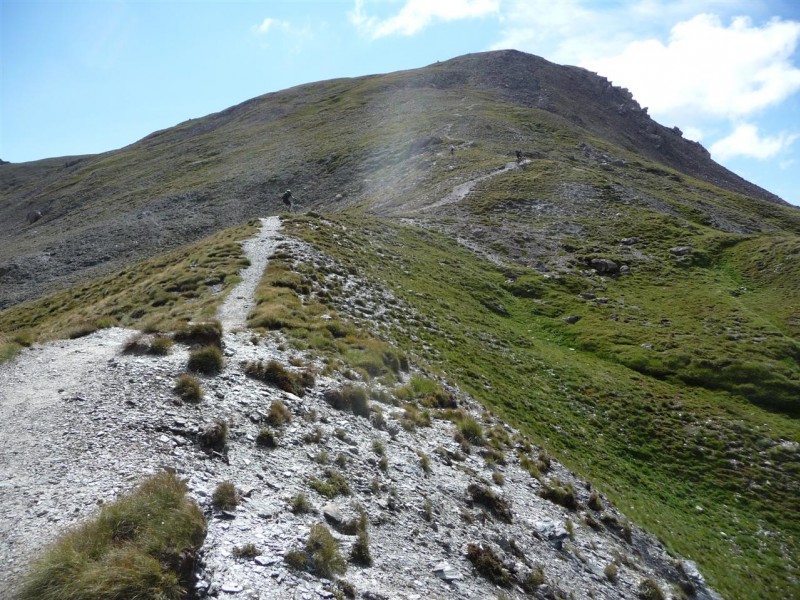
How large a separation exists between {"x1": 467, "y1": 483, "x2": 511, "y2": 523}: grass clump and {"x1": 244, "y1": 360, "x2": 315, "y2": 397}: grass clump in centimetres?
634

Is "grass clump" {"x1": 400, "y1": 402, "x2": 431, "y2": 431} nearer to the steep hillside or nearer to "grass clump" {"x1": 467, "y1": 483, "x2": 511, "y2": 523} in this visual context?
"grass clump" {"x1": 467, "y1": 483, "x2": 511, "y2": 523}

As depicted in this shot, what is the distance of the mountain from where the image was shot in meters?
24.6

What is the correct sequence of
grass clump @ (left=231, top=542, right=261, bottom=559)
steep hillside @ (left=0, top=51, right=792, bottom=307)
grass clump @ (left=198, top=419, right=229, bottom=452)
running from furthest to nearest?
steep hillside @ (left=0, top=51, right=792, bottom=307)
grass clump @ (left=198, top=419, right=229, bottom=452)
grass clump @ (left=231, top=542, right=261, bottom=559)

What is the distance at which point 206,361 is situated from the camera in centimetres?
1561

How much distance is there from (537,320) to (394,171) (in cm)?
5206

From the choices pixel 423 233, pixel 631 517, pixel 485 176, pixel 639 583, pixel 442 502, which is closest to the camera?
pixel 442 502

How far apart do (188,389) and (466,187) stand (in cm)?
6287

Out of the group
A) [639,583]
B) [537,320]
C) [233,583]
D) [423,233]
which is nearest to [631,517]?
[639,583]

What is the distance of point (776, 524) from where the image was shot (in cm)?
2277

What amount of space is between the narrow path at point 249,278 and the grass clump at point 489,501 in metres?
11.7

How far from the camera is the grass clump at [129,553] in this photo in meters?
7.27

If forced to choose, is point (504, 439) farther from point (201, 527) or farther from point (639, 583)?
point (201, 527)

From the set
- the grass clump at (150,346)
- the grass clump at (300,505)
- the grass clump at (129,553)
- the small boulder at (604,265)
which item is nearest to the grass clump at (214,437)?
the grass clump at (129,553)

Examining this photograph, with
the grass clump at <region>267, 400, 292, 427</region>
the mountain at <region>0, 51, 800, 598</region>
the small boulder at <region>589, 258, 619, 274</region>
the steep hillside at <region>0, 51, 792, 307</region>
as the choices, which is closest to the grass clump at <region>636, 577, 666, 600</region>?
the mountain at <region>0, 51, 800, 598</region>
